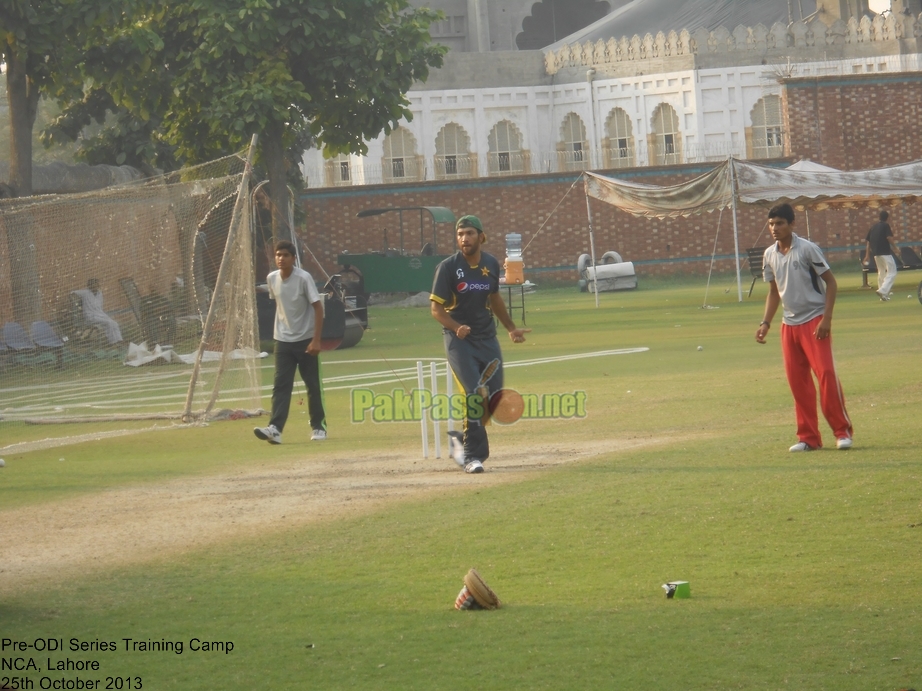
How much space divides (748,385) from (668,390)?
0.81 meters

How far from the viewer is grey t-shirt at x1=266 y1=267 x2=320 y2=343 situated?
1173 cm

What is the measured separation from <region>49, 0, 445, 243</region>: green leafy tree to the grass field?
12.2m

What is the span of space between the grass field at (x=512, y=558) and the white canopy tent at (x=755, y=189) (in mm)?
14874

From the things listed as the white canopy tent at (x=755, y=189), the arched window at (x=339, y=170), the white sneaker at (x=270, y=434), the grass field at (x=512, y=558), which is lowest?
the grass field at (x=512, y=558)

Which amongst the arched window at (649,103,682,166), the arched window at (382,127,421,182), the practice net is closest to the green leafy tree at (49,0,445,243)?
the practice net

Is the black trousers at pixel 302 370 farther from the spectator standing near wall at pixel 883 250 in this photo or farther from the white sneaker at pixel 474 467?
the spectator standing near wall at pixel 883 250

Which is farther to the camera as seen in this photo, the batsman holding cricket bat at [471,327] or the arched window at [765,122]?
the arched window at [765,122]

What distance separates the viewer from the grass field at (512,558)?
4.95 metres

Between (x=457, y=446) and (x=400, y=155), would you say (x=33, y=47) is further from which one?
(x=400, y=155)

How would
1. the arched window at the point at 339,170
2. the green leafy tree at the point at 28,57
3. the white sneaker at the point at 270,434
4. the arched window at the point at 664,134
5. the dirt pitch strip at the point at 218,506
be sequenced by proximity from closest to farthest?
the dirt pitch strip at the point at 218,506 → the white sneaker at the point at 270,434 → the green leafy tree at the point at 28,57 → the arched window at the point at 339,170 → the arched window at the point at 664,134

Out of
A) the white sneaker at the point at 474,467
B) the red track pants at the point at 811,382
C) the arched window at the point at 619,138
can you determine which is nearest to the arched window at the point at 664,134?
the arched window at the point at 619,138

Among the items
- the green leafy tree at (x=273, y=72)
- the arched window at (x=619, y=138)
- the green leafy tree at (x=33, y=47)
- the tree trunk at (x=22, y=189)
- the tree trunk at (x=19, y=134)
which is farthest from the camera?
the arched window at (x=619, y=138)

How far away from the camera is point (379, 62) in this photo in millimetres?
24453

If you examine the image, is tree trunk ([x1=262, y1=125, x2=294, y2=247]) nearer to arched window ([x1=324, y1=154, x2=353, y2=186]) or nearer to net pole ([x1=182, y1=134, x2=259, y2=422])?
net pole ([x1=182, y1=134, x2=259, y2=422])
